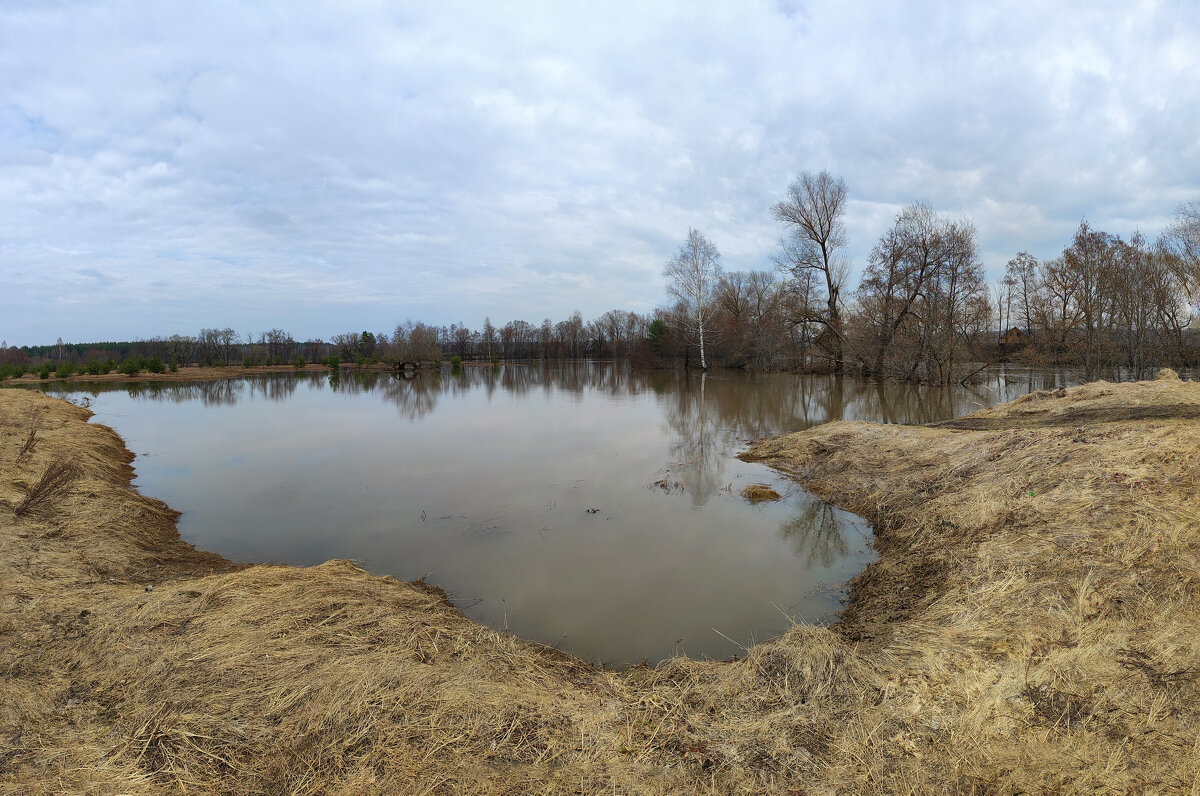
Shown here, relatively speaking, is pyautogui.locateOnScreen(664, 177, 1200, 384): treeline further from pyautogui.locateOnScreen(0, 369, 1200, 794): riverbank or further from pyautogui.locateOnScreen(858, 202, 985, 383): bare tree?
pyautogui.locateOnScreen(0, 369, 1200, 794): riverbank

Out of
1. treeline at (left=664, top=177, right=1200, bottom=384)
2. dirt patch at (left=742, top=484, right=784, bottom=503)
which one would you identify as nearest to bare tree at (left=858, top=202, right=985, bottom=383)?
treeline at (left=664, top=177, right=1200, bottom=384)

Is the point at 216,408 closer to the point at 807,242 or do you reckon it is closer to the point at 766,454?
the point at 766,454

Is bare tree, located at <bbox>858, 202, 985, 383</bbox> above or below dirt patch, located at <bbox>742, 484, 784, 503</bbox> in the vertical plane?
above

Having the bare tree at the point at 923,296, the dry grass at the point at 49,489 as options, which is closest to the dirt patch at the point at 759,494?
the dry grass at the point at 49,489

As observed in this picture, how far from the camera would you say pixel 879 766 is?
261 cm

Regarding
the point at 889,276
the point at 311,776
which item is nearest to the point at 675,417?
the point at 311,776

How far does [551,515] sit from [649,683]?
4.32 meters

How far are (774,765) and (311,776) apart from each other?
2281mm

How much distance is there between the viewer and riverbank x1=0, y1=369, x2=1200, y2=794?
8.38 feet

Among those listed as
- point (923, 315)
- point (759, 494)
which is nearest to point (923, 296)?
point (923, 315)

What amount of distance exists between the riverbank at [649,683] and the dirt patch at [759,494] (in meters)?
3.03

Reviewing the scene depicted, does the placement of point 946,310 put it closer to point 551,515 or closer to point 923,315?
point 923,315

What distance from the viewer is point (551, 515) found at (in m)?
7.80

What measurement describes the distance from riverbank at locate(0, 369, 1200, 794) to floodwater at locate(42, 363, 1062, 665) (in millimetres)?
723
